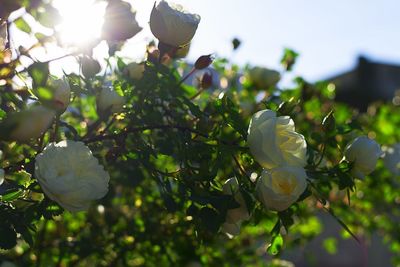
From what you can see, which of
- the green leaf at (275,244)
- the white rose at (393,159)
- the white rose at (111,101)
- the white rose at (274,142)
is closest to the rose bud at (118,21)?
the white rose at (111,101)

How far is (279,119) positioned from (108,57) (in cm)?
51

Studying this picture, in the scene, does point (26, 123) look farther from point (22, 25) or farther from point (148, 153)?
point (22, 25)

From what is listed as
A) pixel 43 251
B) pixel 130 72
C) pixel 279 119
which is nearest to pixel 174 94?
pixel 130 72

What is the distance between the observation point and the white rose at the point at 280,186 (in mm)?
956

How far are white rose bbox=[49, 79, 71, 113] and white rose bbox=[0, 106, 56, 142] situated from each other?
3.7 inches

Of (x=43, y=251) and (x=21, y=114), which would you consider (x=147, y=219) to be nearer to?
(x=43, y=251)

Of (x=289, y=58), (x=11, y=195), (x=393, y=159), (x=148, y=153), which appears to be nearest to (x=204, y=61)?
(x=148, y=153)

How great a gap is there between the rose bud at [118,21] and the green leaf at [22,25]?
0.22 meters

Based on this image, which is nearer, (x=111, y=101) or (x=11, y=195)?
(x=11, y=195)

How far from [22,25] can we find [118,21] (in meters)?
0.26

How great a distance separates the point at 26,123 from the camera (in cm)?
86

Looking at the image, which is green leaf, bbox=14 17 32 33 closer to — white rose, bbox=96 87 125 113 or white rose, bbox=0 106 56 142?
white rose, bbox=96 87 125 113

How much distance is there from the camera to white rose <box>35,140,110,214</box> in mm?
920

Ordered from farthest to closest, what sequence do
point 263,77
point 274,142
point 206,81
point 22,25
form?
point 263,77, point 206,81, point 22,25, point 274,142
